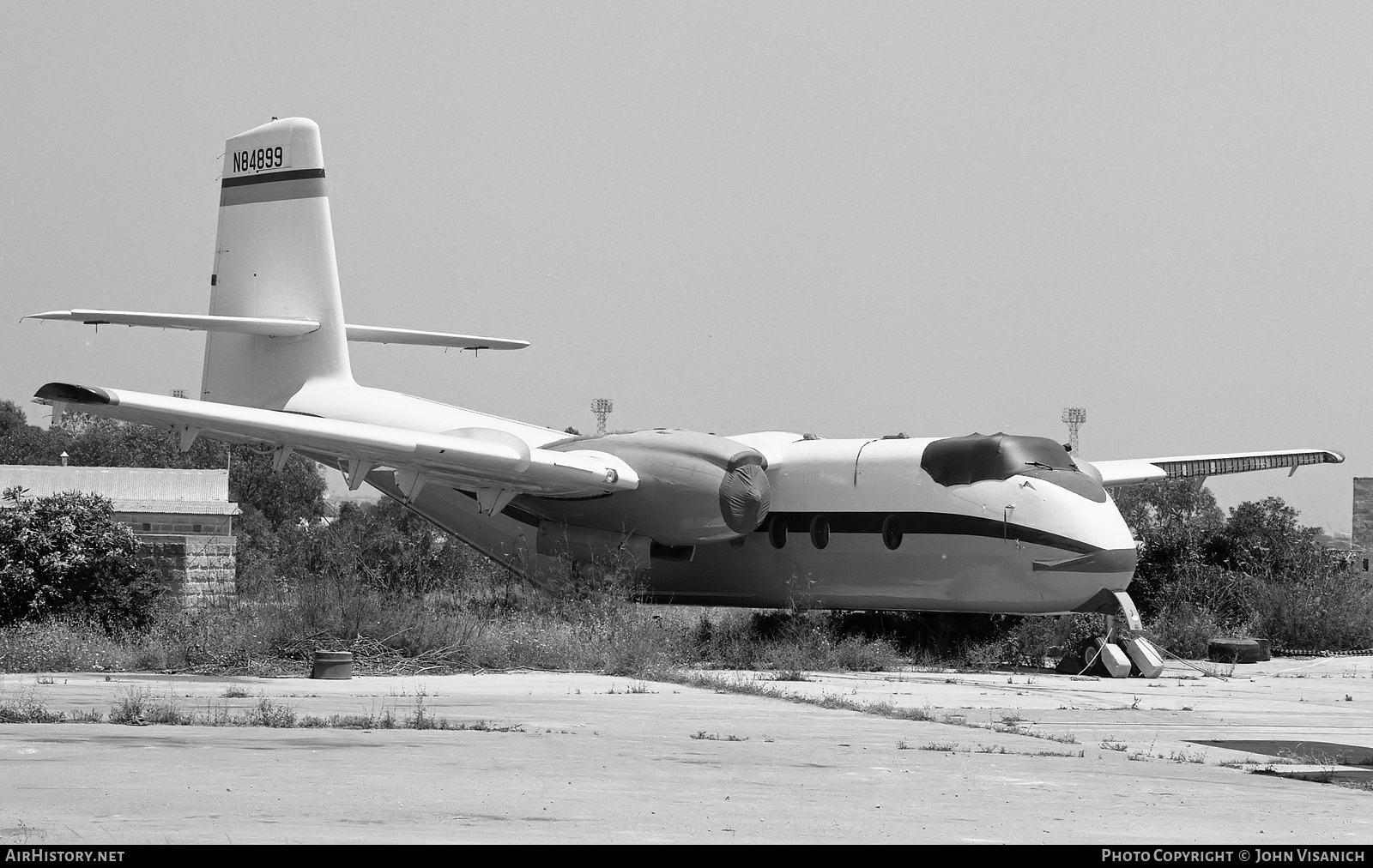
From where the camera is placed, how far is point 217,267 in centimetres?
2617

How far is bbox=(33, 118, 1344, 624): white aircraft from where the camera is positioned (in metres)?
19.3

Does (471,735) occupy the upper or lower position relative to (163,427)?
lower

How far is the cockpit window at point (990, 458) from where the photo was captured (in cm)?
1956

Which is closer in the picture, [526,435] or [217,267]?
[526,435]

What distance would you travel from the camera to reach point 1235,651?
20984 mm

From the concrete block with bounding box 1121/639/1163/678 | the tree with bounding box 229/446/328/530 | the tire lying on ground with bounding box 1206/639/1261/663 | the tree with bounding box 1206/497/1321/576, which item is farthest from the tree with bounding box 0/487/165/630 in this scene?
the tree with bounding box 229/446/328/530

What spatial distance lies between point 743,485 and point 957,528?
3.04 m

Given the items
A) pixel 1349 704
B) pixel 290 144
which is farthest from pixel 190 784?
pixel 290 144

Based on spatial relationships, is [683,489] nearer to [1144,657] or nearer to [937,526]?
[937,526]

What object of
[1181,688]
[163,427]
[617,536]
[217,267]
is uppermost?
[217,267]

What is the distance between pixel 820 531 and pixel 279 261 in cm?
1040

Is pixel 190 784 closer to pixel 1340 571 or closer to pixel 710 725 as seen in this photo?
pixel 710 725

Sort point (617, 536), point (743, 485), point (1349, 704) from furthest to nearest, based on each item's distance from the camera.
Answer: point (617, 536) < point (743, 485) < point (1349, 704)

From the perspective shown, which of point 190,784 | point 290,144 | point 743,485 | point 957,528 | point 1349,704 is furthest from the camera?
point 290,144
